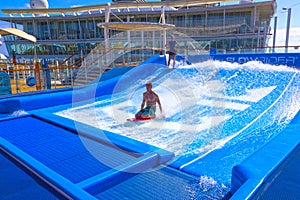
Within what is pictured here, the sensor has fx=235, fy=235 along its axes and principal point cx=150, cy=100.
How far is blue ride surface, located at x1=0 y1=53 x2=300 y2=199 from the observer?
2.14 m

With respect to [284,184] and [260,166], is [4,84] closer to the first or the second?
[260,166]

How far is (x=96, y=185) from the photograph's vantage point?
82.7 inches

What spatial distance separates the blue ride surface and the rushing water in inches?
0.8

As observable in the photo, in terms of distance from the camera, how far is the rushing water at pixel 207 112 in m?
3.31

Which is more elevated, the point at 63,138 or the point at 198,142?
the point at 63,138

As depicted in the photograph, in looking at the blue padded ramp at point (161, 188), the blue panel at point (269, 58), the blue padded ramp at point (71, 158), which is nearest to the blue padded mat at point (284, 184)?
the blue padded ramp at point (161, 188)

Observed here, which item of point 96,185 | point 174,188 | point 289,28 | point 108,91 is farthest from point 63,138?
point 289,28

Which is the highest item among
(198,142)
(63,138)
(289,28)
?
(289,28)

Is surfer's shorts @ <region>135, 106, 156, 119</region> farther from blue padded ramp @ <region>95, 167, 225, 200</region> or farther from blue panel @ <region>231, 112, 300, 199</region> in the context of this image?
blue panel @ <region>231, 112, 300, 199</region>

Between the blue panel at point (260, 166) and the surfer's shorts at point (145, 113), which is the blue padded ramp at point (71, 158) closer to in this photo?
the blue panel at point (260, 166)

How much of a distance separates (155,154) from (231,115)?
339cm

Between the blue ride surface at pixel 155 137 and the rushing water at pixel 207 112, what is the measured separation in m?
0.02

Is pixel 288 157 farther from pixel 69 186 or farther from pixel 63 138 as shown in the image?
pixel 63 138

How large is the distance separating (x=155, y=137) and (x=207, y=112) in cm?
206
